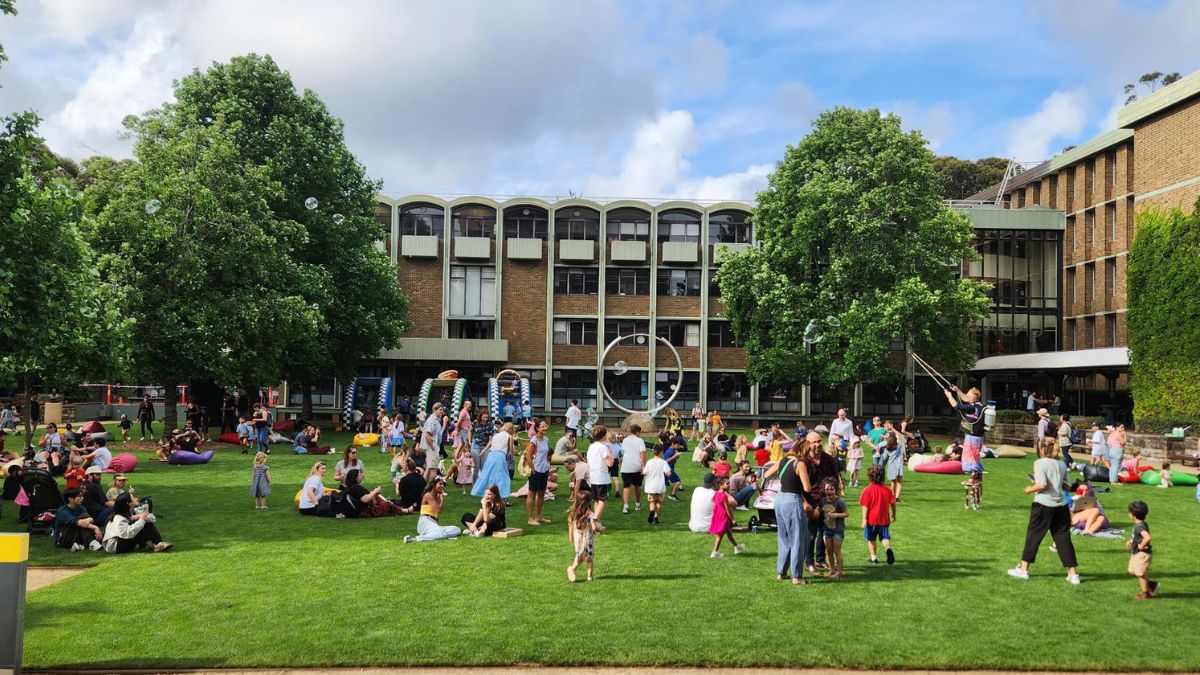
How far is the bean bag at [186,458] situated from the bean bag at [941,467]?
873 inches

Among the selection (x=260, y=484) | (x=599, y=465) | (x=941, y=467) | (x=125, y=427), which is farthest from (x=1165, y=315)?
(x=125, y=427)

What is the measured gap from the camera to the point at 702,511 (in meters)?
16.4

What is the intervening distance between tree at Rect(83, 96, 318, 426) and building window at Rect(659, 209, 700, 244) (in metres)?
26.8

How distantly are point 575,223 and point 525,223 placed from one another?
3.10 metres

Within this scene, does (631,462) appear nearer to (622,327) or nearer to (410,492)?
(410,492)

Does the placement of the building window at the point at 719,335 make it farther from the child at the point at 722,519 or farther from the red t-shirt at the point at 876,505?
the red t-shirt at the point at 876,505

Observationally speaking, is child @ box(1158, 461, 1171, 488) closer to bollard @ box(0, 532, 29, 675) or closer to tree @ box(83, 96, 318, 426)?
bollard @ box(0, 532, 29, 675)

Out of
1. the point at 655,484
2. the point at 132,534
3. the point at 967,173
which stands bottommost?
the point at 132,534

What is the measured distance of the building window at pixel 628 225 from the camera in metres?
55.5

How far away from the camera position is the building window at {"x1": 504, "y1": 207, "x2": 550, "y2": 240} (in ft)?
181

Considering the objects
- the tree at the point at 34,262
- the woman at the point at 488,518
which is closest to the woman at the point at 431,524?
the woman at the point at 488,518

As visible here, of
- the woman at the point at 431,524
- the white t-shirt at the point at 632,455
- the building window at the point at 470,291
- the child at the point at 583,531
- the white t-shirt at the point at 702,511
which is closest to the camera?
the child at the point at 583,531

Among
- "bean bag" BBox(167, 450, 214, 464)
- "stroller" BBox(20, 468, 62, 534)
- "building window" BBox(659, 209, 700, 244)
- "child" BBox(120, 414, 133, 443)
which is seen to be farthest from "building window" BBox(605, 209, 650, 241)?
"stroller" BBox(20, 468, 62, 534)

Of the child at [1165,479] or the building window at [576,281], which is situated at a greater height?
the building window at [576,281]
